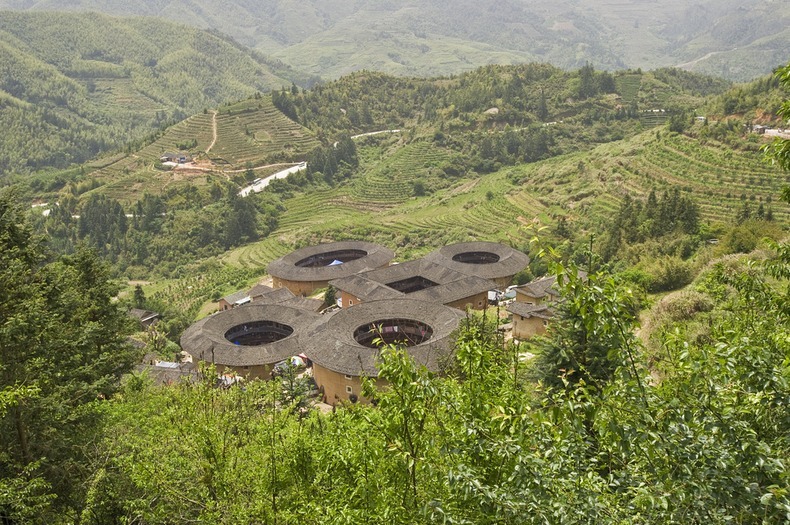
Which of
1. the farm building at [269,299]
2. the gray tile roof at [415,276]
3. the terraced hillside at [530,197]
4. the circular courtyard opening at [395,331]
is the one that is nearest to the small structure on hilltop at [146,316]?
the farm building at [269,299]

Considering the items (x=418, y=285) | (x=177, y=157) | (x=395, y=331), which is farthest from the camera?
(x=177, y=157)

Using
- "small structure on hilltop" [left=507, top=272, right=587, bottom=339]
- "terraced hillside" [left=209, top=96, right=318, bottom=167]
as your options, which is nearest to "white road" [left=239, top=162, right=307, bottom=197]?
"terraced hillside" [left=209, top=96, right=318, bottom=167]

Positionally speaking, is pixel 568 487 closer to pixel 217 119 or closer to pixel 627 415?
pixel 627 415

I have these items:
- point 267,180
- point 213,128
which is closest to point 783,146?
point 267,180

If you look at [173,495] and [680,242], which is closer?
[173,495]

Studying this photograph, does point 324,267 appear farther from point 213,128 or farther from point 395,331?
point 213,128

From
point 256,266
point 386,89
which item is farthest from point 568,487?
point 386,89
